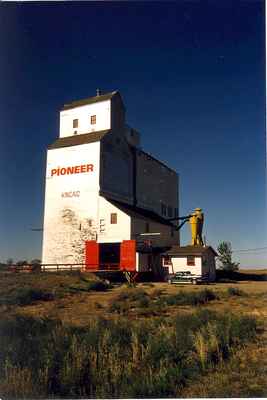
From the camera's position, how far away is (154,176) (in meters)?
43.9

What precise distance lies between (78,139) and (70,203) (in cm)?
663

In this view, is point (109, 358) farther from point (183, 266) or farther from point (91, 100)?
point (91, 100)

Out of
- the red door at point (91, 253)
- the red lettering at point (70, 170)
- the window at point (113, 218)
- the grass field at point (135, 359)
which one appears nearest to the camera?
the grass field at point (135, 359)

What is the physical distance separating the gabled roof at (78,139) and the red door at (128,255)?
31.5ft

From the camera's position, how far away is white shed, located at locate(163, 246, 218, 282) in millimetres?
30375

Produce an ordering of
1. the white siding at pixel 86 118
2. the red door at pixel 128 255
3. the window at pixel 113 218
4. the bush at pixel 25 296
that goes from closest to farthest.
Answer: the bush at pixel 25 296 → the red door at pixel 128 255 → the window at pixel 113 218 → the white siding at pixel 86 118

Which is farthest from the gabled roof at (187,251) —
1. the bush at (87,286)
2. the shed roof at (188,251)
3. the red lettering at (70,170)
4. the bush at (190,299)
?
the bush at (190,299)

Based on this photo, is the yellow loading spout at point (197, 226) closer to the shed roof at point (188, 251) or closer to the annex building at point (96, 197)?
the annex building at point (96, 197)

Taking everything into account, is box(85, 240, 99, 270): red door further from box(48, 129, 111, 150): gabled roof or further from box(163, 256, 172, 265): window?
box(48, 129, 111, 150): gabled roof

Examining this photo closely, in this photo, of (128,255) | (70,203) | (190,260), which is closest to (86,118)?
(70,203)

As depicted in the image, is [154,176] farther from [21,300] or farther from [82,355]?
[82,355]

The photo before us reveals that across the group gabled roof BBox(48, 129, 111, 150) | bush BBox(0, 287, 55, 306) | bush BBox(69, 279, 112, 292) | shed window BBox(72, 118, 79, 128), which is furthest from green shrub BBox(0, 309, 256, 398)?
shed window BBox(72, 118, 79, 128)

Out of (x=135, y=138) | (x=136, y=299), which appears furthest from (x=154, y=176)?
(x=136, y=299)

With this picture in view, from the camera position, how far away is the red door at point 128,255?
29.8 m
